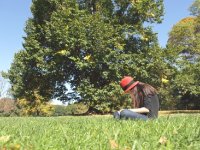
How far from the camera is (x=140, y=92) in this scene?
9.80m

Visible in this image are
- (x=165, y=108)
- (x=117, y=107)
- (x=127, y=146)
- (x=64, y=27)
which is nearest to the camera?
(x=127, y=146)

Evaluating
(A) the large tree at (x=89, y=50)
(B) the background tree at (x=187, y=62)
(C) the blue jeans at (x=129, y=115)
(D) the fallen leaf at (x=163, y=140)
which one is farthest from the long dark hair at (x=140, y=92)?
(B) the background tree at (x=187, y=62)

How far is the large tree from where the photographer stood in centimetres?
3291

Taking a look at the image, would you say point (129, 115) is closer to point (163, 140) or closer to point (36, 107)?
point (163, 140)

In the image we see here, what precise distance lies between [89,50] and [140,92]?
23897mm

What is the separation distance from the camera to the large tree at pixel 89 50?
32906mm

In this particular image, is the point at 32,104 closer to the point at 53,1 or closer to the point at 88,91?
the point at 88,91

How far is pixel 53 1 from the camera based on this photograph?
A: 3600 cm

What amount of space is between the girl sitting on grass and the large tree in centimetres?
2249

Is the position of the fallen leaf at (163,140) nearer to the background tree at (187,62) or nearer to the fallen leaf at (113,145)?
the fallen leaf at (113,145)

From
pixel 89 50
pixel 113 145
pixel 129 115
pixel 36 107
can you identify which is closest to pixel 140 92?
pixel 129 115

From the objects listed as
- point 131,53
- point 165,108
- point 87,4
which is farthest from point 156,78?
point 165,108

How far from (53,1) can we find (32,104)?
348 inches

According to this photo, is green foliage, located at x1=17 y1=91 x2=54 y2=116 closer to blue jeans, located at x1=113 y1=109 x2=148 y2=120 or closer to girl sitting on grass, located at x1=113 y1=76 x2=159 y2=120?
girl sitting on grass, located at x1=113 y1=76 x2=159 y2=120
